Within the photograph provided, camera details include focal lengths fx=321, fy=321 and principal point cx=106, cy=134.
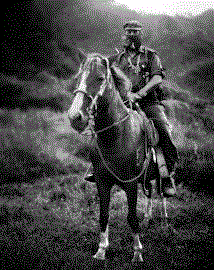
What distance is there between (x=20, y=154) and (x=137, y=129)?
684cm

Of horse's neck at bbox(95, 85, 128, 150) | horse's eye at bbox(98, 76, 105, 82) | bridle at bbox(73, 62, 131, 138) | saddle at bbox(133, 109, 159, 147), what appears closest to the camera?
bridle at bbox(73, 62, 131, 138)

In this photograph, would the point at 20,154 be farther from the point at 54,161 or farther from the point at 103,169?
the point at 103,169

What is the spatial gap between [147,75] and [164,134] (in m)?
1.05

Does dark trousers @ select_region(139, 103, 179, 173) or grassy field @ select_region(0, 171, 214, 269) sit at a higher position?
dark trousers @ select_region(139, 103, 179, 173)

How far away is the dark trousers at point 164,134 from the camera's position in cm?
554

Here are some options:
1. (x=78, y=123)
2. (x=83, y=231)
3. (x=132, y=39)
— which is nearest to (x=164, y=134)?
(x=132, y=39)

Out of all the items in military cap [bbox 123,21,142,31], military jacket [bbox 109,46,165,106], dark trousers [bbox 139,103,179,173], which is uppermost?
military cap [bbox 123,21,142,31]

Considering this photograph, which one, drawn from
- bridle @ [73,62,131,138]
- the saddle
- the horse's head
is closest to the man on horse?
the saddle

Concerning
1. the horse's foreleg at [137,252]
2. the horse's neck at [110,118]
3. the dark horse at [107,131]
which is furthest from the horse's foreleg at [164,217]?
the horse's neck at [110,118]

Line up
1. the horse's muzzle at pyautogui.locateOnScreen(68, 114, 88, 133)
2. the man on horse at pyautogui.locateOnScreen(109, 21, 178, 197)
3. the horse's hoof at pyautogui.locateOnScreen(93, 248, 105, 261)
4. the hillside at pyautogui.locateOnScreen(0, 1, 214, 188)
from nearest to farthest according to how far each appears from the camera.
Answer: the horse's muzzle at pyautogui.locateOnScreen(68, 114, 88, 133) < the horse's hoof at pyautogui.locateOnScreen(93, 248, 105, 261) < the man on horse at pyautogui.locateOnScreen(109, 21, 178, 197) < the hillside at pyautogui.locateOnScreen(0, 1, 214, 188)

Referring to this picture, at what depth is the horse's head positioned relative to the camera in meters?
3.61

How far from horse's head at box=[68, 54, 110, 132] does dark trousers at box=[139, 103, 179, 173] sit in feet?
5.99

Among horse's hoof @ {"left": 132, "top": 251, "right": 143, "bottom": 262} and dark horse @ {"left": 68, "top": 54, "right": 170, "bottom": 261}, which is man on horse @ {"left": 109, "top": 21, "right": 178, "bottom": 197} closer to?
dark horse @ {"left": 68, "top": 54, "right": 170, "bottom": 261}

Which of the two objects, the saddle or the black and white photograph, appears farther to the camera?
the saddle
